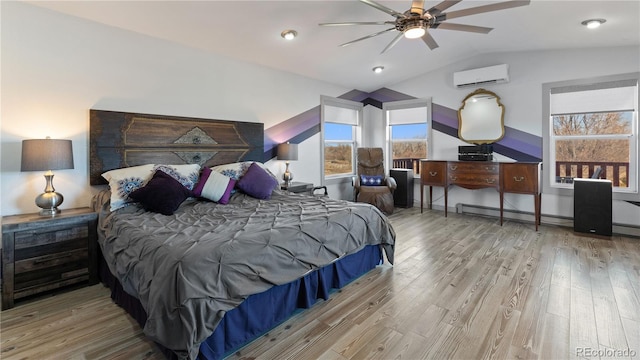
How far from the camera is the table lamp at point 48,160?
2.52 metres

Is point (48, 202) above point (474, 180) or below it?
below

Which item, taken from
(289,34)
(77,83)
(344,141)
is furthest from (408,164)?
(77,83)

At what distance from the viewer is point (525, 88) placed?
480 centimetres

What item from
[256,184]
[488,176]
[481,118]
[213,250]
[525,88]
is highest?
[525,88]

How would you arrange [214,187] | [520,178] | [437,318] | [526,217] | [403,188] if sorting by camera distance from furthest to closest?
[403,188] → [526,217] → [520,178] → [214,187] → [437,318]

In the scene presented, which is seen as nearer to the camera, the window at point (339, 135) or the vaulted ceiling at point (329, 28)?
the vaulted ceiling at point (329, 28)

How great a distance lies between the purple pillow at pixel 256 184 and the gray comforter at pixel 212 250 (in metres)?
0.44

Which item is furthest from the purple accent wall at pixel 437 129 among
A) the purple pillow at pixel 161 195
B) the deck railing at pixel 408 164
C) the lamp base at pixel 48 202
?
the lamp base at pixel 48 202

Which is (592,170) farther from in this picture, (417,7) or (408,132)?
(417,7)

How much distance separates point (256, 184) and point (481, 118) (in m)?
4.07

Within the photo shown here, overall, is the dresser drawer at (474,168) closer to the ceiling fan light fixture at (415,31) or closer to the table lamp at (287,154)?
the table lamp at (287,154)

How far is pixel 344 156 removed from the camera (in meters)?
6.31

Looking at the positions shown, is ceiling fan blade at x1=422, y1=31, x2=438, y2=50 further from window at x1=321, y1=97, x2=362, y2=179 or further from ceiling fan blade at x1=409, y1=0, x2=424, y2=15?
window at x1=321, y1=97, x2=362, y2=179

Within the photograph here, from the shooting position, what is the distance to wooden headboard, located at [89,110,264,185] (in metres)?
3.12
